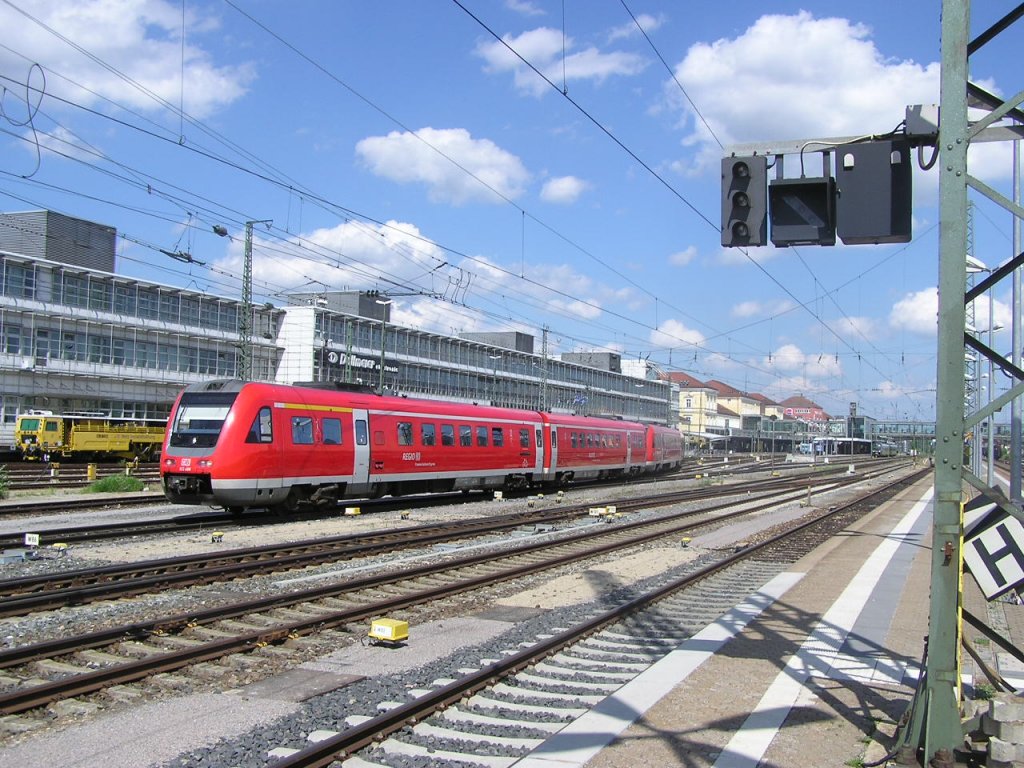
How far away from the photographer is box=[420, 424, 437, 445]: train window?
959 inches

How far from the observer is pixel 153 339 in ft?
193

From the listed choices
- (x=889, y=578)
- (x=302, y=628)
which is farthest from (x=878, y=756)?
(x=889, y=578)

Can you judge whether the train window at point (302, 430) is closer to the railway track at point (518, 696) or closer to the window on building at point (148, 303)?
the railway track at point (518, 696)

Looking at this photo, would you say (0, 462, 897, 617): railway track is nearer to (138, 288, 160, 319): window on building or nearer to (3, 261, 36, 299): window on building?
(3, 261, 36, 299): window on building

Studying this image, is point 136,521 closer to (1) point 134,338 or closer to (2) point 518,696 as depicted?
(2) point 518,696

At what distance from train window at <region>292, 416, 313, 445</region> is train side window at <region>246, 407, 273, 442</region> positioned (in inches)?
28.4

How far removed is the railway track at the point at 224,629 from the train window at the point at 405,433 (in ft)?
27.8

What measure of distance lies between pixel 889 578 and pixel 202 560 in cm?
1073

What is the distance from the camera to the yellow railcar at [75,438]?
43.8m

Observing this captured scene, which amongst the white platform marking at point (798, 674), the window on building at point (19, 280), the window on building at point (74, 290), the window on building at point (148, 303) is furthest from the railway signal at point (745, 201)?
the window on building at point (148, 303)

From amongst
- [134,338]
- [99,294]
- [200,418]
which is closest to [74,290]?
[99,294]

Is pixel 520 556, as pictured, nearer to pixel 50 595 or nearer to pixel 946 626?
pixel 50 595

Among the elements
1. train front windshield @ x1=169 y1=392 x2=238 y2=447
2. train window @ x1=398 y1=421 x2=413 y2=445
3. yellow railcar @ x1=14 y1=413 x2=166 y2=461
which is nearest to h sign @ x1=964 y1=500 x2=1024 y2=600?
train front windshield @ x1=169 y1=392 x2=238 y2=447

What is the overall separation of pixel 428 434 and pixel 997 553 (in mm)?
19842
